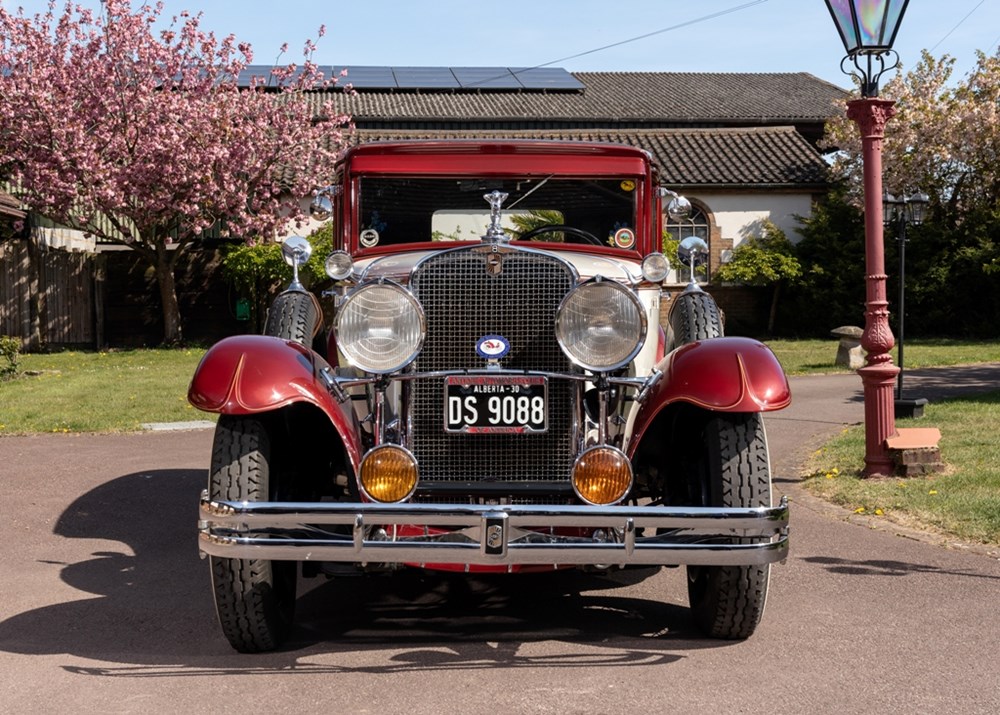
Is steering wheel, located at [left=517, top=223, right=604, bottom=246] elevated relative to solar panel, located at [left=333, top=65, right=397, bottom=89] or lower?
lower

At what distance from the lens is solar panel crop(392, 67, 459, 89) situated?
106 feet

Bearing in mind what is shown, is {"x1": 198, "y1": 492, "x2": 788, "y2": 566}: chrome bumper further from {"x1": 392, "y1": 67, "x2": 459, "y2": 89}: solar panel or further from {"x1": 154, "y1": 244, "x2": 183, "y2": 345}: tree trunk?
{"x1": 392, "y1": 67, "x2": 459, "y2": 89}: solar panel

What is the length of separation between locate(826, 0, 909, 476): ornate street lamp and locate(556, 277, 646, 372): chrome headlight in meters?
4.47

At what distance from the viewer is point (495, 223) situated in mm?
5180

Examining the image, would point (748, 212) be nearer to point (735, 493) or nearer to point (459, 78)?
point (459, 78)

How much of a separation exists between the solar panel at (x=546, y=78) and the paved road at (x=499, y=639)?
2655cm

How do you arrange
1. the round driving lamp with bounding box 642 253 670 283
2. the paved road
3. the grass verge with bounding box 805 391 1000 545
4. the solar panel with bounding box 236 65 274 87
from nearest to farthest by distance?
the paved road
the round driving lamp with bounding box 642 253 670 283
the grass verge with bounding box 805 391 1000 545
the solar panel with bounding box 236 65 274 87

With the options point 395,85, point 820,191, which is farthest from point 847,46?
point 395,85

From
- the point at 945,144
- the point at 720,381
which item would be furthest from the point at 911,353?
the point at 720,381

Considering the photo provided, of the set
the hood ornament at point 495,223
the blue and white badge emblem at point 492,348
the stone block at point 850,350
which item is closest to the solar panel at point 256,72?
the stone block at point 850,350

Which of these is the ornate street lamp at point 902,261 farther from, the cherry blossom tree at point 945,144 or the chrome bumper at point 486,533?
the cherry blossom tree at point 945,144

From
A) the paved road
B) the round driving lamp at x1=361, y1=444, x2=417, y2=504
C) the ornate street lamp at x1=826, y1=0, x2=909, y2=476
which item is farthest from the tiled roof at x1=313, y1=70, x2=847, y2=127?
the round driving lamp at x1=361, y1=444, x2=417, y2=504

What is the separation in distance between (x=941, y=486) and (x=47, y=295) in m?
19.2

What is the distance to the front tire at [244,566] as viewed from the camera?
4.46 meters
